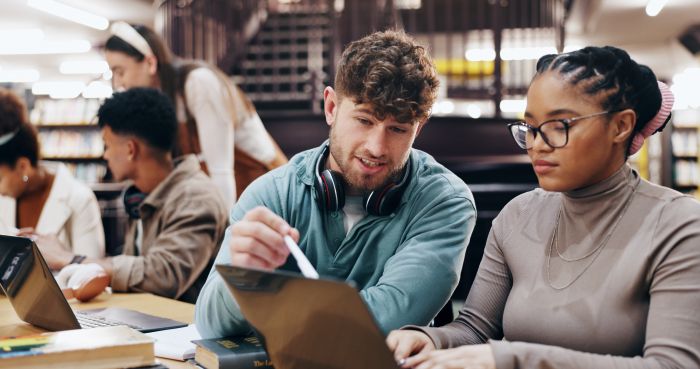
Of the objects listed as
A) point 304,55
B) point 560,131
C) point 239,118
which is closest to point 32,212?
point 239,118

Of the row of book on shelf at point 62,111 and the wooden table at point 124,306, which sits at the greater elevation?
the row of book on shelf at point 62,111

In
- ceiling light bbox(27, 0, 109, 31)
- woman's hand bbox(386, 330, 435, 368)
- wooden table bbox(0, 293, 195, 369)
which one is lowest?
wooden table bbox(0, 293, 195, 369)

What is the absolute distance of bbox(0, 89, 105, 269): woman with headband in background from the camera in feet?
8.76

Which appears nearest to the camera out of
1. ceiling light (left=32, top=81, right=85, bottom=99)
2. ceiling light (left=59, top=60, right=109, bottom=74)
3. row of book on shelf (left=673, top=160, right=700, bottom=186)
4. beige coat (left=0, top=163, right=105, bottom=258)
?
beige coat (left=0, top=163, right=105, bottom=258)

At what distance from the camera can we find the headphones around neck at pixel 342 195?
1.49 metres

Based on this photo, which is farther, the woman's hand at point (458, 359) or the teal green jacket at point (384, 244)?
the teal green jacket at point (384, 244)

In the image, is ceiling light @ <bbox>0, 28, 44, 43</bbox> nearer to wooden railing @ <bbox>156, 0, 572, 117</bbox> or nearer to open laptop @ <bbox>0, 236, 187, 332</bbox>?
wooden railing @ <bbox>156, 0, 572, 117</bbox>

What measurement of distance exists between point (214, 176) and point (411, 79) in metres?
1.64

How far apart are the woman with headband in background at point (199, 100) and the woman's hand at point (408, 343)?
171 cm

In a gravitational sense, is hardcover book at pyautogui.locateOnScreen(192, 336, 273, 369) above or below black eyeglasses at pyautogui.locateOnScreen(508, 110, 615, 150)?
below

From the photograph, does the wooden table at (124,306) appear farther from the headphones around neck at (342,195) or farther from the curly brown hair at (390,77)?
the curly brown hair at (390,77)

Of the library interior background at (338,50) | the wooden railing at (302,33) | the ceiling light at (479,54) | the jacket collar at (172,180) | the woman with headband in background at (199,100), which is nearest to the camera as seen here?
the jacket collar at (172,180)

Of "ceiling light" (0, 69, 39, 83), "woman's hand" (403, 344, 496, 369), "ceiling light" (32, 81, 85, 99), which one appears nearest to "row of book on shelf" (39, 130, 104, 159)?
"ceiling light" (0, 69, 39, 83)

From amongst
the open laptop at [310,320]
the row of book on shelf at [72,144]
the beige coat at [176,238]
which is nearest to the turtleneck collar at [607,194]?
the open laptop at [310,320]
